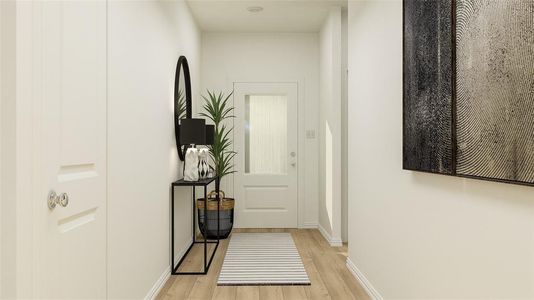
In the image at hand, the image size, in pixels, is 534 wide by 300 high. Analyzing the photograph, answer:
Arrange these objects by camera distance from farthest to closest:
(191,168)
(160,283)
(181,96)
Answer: (181,96) < (191,168) < (160,283)

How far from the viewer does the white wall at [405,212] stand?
52.2 inches

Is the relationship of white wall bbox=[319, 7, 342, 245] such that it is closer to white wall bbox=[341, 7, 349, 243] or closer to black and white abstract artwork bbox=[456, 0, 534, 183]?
white wall bbox=[341, 7, 349, 243]

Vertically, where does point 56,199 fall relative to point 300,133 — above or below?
below

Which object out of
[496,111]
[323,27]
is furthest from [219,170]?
[496,111]

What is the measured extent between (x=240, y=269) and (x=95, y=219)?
1.86m

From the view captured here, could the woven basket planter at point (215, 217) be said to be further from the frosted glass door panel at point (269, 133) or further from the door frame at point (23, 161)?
the door frame at point (23, 161)

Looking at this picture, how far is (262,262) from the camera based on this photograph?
3648mm

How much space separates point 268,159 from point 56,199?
12.9ft

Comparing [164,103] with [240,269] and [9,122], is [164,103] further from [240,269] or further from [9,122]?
[9,122]

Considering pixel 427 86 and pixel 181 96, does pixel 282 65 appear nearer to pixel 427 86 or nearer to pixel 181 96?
pixel 181 96

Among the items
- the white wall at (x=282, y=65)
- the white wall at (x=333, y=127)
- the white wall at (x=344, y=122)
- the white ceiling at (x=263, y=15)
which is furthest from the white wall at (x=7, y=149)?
the white wall at (x=282, y=65)

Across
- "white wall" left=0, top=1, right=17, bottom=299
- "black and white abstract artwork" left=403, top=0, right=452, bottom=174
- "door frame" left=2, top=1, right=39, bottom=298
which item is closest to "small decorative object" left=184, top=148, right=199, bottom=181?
"black and white abstract artwork" left=403, top=0, right=452, bottom=174

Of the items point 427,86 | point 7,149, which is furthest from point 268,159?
point 7,149

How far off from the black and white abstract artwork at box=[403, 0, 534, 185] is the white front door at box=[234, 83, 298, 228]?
318 centimetres
